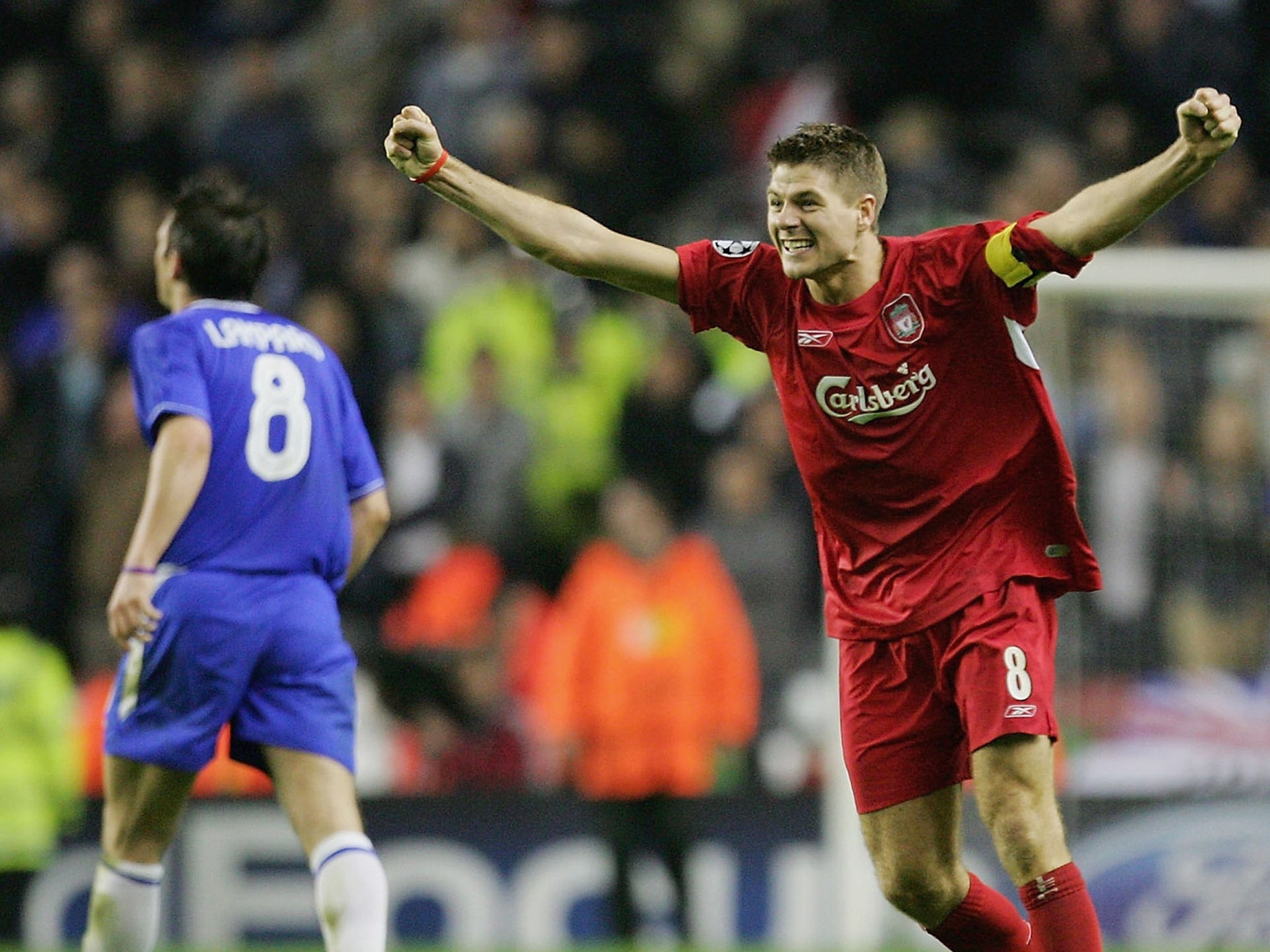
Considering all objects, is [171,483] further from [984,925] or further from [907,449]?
[984,925]

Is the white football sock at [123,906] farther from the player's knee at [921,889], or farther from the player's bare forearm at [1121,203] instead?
the player's bare forearm at [1121,203]

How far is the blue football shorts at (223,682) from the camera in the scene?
5051mm

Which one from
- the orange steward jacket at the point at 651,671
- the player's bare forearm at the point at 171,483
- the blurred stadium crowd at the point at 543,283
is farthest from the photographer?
the orange steward jacket at the point at 651,671

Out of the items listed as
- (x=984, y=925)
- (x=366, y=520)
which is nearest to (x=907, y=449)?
(x=984, y=925)

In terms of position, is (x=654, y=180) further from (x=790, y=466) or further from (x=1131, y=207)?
(x=1131, y=207)

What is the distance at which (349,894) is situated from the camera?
4.89 m

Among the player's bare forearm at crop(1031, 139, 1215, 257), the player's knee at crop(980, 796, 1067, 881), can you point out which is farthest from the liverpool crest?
the player's knee at crop(980, 796, 1067, 881)

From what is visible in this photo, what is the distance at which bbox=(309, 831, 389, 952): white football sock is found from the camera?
16.1 feet

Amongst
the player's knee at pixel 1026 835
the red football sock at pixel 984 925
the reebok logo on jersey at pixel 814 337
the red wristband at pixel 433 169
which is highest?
the red wristband at pixel 433 169

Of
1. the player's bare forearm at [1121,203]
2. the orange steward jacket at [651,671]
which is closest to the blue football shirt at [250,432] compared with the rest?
the player's bare forearm at [1121,203]

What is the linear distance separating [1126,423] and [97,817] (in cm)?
502

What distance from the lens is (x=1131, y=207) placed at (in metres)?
4.30

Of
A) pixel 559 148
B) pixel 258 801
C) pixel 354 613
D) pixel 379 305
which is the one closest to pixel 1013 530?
pixel 258 801

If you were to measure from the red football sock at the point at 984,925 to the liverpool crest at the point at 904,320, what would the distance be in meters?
1.38
